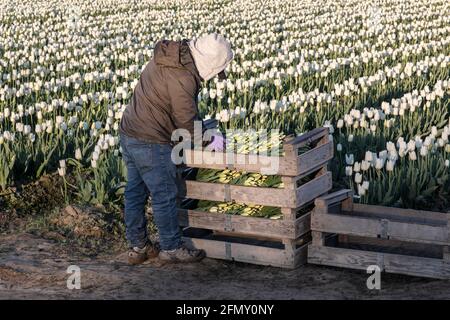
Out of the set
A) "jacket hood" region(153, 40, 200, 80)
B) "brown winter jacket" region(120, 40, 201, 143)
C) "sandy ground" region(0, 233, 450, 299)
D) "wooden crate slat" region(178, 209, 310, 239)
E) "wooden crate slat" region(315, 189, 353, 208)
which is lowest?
"sandy ground" region(0, 233, 450, 299)

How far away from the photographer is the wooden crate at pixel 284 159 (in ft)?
21.7

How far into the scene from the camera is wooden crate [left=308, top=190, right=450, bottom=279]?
640 cm

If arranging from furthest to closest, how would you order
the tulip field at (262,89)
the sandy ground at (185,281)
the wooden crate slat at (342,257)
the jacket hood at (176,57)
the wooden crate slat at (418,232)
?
1. the tulip field at (262,89)
2. the wooden crate slat at (342,257)
3. the jacket hood at (176,57)
4. the wooden crate slat at (418,232)
5. the sandy ground at (185,281)

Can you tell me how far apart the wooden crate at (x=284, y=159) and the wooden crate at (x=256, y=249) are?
530 mm

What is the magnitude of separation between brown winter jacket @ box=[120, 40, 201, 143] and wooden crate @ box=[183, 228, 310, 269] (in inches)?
33.7

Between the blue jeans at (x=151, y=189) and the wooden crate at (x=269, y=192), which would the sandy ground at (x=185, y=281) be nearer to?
the blue jeans at (x=151, y=189)

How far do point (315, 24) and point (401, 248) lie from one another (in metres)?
16.6

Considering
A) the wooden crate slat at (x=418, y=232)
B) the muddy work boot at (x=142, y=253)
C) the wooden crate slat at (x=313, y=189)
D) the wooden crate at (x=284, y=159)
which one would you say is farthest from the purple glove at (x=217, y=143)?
the wooden crate slat at (x=418, y=232)

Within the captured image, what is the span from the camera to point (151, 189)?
267 inches

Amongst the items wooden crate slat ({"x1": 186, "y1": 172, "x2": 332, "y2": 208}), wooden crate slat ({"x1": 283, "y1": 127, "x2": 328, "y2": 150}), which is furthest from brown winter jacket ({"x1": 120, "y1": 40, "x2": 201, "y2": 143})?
wooden crate slat ({"x1": 283, "y1": 127, "x2": 328, "y2": 150})

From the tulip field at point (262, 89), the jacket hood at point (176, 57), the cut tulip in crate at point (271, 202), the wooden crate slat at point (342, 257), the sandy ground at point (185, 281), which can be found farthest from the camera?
the tulip field at point (262, 89)

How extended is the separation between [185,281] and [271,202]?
0.81 metres

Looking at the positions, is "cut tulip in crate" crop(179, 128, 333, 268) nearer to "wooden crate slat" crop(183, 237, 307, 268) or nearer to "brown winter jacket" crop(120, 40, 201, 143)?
"wooden crate slat" crop(183, 237, 307, 268)

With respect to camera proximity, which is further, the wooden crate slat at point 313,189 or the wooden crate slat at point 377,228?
the wooden crate slat at point 313,189
